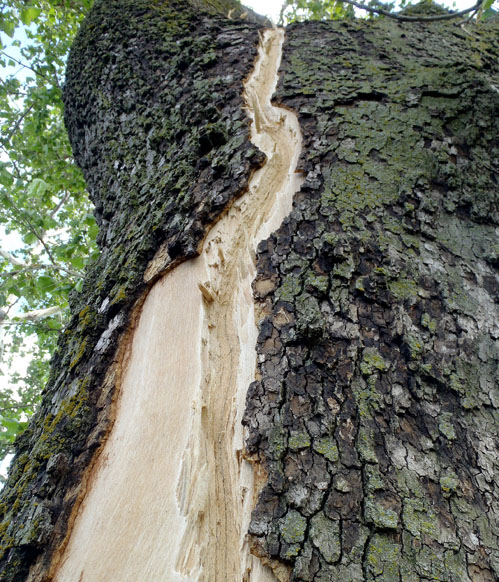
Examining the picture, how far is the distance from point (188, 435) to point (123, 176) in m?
1.42

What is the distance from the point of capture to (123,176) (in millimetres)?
2064

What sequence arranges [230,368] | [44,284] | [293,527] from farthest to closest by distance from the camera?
[44,284] → [230,368] → [293,527]

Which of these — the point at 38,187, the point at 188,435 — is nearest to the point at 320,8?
the point at 38,187

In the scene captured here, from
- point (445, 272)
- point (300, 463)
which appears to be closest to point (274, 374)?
point (300, 463)

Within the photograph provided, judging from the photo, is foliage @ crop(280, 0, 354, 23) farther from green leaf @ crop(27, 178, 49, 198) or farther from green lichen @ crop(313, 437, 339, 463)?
green lichen @ crop(313, 437, 339, 463)

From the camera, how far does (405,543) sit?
0.84m

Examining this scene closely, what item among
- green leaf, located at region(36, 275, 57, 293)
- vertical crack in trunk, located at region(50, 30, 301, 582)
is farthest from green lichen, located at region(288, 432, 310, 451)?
green leaf, located at region(36, 275, 57, 293)

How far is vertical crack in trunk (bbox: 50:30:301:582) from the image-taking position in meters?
0.94

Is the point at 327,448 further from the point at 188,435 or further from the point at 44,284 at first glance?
the point at 44,284

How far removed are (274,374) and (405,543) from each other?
1.45 ft

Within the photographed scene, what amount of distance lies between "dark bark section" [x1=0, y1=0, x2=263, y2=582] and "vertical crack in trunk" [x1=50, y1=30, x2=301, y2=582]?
2.9 inches

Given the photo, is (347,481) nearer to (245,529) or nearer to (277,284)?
(245,529)

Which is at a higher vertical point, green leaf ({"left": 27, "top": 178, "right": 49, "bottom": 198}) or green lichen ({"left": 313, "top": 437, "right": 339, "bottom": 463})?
green lichen ({"left": 313, "top": 437, "right": 339, "bottom": 463})

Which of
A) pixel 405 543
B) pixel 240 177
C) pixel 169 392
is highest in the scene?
pixel 240 177
